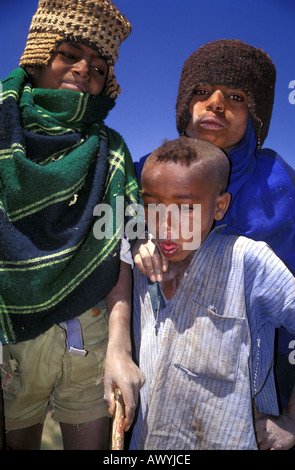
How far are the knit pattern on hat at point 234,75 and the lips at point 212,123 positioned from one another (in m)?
0.16

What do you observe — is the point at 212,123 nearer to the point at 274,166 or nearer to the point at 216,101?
the point at 216,101

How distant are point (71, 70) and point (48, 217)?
0.60 metres

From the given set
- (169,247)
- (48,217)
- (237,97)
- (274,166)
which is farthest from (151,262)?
(237,97)

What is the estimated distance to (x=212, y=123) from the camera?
1.47 metres

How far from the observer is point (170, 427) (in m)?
1.14

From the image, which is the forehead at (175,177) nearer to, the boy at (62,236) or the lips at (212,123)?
the boy at (62,236)

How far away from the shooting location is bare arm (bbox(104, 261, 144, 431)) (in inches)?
42.1

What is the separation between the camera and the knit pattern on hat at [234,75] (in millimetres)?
1567

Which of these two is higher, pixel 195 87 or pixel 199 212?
pixel 195 87

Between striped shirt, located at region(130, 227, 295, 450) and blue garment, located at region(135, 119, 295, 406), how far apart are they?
0.26m

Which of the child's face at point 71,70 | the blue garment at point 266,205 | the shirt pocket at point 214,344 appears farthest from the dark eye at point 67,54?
the shirt pocket at point 214,344
